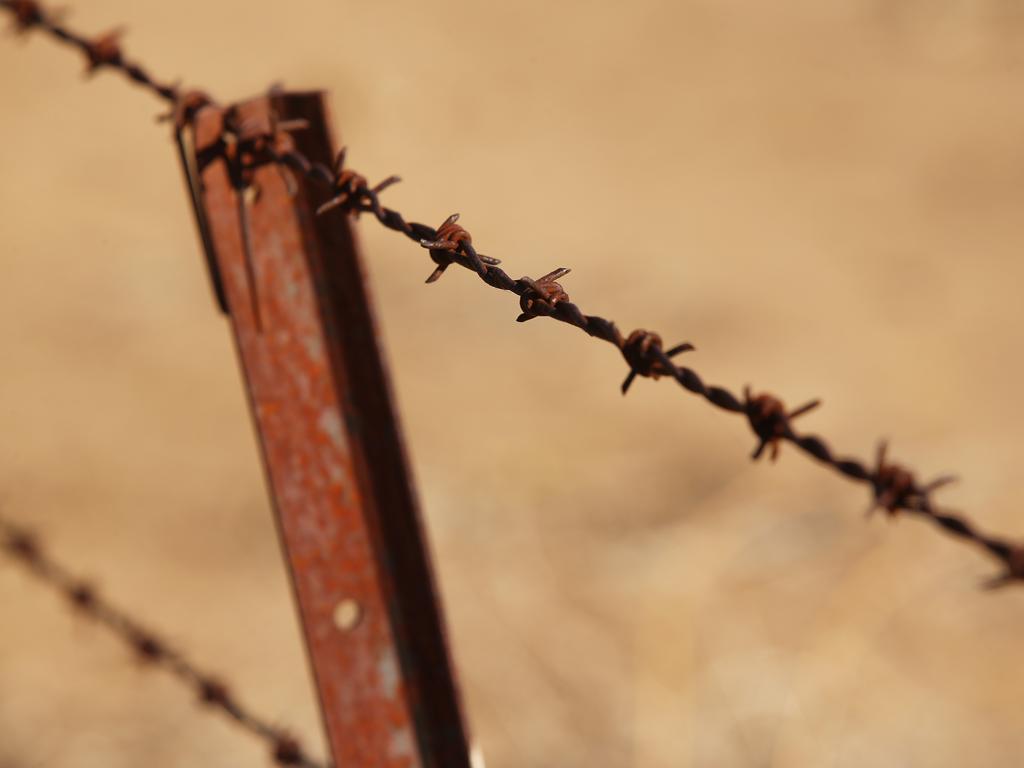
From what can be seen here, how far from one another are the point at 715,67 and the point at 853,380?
7.92 meters

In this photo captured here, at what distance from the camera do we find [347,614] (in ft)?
5.03

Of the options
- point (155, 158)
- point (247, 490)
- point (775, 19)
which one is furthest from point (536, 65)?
point (247, 490)

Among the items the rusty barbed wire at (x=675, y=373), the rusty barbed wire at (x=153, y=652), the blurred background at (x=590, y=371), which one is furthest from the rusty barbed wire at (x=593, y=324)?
the blurred background at (x=590, y=371)

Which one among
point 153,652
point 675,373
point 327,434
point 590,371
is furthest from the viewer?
point 590,371

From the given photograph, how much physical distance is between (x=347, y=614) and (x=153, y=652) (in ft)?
3.05

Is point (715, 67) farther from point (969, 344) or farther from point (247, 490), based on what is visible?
point (247, 490)

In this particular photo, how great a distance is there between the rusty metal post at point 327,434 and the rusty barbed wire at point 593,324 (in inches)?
1.8

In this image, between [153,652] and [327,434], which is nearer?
[327,434]

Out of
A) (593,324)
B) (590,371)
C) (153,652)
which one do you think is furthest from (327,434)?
(590,371)

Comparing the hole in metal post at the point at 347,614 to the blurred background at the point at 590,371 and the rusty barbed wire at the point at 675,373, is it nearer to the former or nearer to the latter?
the rusty barbed wire at the point at 675,373

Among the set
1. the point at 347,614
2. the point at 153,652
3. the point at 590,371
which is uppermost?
the point at 590,371

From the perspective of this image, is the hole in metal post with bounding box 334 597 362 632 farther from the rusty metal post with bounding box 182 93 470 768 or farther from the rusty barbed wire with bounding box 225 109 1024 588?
the rusty barbed wire with bounding box 225 109 1024 588

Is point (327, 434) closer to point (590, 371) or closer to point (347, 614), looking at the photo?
point (347, 614)

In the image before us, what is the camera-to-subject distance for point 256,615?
675 cm
